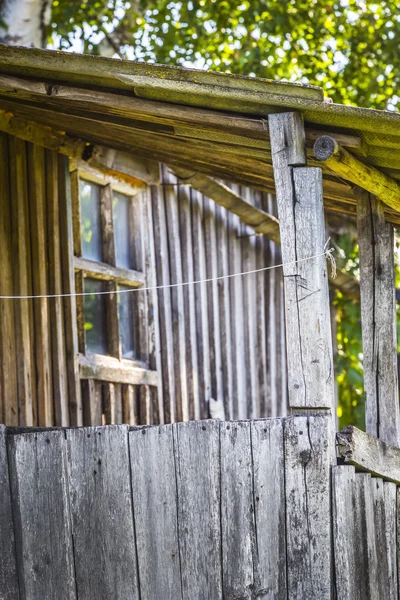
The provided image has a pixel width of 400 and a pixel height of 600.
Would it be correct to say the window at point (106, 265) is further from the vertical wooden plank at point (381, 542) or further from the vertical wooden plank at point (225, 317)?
the vertical wooden plank at point (381, 542)

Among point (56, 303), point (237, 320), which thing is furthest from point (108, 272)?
point (237, 320)

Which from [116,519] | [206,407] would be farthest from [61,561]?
[206,407]

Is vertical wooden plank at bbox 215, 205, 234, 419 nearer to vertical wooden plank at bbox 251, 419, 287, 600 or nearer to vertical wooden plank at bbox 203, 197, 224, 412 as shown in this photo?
vertical wooden plank at bbox 203, 197, 224, 412

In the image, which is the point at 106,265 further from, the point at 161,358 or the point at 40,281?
A: the point at 161,358

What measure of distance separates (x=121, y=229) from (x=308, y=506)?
4.20m

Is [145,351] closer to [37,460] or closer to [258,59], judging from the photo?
[37,460]

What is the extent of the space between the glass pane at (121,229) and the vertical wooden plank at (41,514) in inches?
135

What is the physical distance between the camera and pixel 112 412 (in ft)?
29.1

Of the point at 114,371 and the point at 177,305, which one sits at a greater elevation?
the point at 177,305

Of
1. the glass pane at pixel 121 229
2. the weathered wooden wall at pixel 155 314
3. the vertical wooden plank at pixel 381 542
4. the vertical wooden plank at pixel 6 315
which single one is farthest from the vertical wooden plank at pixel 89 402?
the vertical wooden plank at pixel 381 542

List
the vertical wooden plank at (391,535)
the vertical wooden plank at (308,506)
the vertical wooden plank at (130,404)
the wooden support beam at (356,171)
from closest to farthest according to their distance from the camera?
the vertical wooden plank at (308,506) < the wooden support beam at (356,171) < the vertical wooden plank at (391,535) < the vertical wooden plank at (130,404)

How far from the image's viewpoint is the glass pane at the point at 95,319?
897cm

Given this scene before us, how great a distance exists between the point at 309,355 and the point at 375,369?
5.50ft

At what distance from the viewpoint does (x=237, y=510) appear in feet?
19.5
